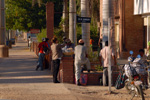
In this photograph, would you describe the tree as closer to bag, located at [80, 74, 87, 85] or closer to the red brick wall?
the red brick wall

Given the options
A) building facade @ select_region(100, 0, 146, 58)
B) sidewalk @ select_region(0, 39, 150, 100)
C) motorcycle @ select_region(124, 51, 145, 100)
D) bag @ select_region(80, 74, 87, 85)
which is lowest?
sidewalk @ select_region(0, 39, 150, 100)

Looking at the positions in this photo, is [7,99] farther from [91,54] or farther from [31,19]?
[31,19]

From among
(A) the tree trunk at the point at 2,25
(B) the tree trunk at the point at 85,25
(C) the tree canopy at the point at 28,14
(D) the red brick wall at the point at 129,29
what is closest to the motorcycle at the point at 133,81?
(B) the tree trunk at the point at 85,25

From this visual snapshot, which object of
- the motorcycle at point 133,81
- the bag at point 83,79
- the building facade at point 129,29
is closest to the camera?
the motorcycle at point 133,81

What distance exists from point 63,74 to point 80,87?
3.45ft

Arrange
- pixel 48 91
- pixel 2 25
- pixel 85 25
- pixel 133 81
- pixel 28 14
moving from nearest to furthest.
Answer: pixel 133 81 → pixel 48 91 → pixel 85 25 → pixel 2 25 → pixel 28 14

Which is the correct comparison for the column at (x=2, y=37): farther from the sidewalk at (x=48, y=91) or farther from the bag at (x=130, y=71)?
the bag at (x=130, y=71)

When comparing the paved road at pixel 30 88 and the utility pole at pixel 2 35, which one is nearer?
the paved road at pixel 30 88

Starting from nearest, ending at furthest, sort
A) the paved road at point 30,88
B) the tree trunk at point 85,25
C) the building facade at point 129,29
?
the paved road at point 30,88, the tree trunk at point 85,25, the building facade at point 129,29

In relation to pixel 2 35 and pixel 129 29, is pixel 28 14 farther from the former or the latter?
pixel 129 29

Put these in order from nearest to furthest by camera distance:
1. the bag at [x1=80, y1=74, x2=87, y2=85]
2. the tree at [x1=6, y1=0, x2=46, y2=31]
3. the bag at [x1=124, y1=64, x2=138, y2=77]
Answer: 1. the bag at [x1=124, y1=64, x2=138, y2=77]
2. the bag at [x1=80, y1=74, x2=87, y2=85]
3. the tree at [x1=6, y1=0, x2=46, y2=31]

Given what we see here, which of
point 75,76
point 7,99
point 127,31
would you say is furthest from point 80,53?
point 127,31

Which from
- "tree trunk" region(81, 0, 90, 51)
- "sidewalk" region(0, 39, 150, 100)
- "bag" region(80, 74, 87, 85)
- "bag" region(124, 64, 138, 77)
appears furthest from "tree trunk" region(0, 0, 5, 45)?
"bag" region(124, 64, 138, 77)

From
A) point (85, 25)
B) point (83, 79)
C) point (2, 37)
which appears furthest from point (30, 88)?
point (2, 37)
